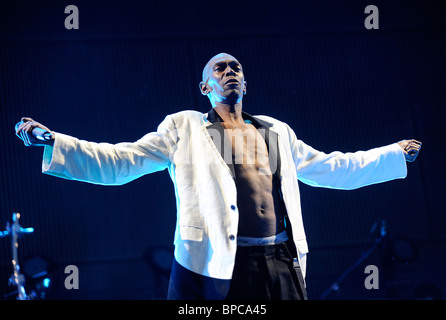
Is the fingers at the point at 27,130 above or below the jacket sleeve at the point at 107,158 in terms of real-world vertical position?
above

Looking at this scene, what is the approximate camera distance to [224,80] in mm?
2521

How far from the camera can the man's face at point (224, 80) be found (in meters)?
2.51

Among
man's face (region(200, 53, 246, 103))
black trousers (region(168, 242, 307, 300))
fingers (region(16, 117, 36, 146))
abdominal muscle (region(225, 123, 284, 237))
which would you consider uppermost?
man's face (region(200, 53, 246, 103))

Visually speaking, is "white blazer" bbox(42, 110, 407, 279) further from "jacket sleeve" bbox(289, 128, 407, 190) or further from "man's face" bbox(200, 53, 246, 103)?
"man's face" bbox(200, 53, 246, 103)

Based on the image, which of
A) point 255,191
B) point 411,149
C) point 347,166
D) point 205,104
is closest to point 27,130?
point 255,191

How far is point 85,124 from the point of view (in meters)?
4.81

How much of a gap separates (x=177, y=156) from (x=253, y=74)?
9.73 feet

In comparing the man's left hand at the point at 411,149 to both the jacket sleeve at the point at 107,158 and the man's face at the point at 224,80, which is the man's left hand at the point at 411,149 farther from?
the jacket sleeve at the point at 107,158

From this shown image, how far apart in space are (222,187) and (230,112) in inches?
21.7

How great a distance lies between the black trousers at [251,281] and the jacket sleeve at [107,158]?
48 centimetres

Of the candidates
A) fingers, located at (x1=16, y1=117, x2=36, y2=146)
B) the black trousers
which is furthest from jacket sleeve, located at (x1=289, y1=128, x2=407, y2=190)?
fingers, located at (x1=16, y1=117, x2=36, y2=146)

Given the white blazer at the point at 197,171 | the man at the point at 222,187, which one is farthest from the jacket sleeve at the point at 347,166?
the man at the point at 222,187

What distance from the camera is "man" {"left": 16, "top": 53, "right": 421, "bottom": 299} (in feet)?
6.71

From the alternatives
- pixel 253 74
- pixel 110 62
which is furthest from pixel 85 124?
pixel 253 74
